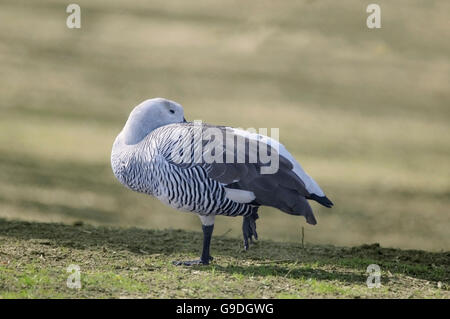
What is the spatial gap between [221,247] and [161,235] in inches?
29.5

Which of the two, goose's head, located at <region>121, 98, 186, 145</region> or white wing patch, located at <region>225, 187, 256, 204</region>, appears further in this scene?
goose's head, located at <region>121, 98, 186, 145</region>

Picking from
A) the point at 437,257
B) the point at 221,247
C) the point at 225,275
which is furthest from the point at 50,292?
the point at 437,257

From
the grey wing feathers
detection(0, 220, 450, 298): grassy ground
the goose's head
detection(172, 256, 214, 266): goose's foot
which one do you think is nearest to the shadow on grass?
detection(0, 220, 450, 298): grassy ground

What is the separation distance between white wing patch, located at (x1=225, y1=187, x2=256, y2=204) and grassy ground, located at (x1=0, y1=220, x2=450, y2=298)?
612mm

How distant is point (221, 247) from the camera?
296 inches

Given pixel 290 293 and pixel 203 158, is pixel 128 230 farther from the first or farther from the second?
pixel 290 293

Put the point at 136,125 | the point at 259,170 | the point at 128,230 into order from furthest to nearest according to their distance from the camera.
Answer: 1. the point at 128,230
2. the point at 136,125
3. the point at 259,170

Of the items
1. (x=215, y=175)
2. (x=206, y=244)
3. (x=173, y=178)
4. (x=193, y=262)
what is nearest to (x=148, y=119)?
(x=173, y=178)

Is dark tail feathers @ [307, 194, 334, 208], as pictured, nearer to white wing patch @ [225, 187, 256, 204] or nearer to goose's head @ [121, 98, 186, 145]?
white wing patch @ [225, 187, 256, 204]

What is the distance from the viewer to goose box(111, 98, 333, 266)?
614 cm

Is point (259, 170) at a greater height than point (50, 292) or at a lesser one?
greater

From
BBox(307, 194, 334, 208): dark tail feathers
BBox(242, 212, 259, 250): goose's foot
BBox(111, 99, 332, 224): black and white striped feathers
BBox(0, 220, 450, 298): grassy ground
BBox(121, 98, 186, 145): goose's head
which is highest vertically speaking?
BBox(121, 98, 186, 145): goose's head

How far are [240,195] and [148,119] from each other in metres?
1.33

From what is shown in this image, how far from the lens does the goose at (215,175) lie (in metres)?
6.14
